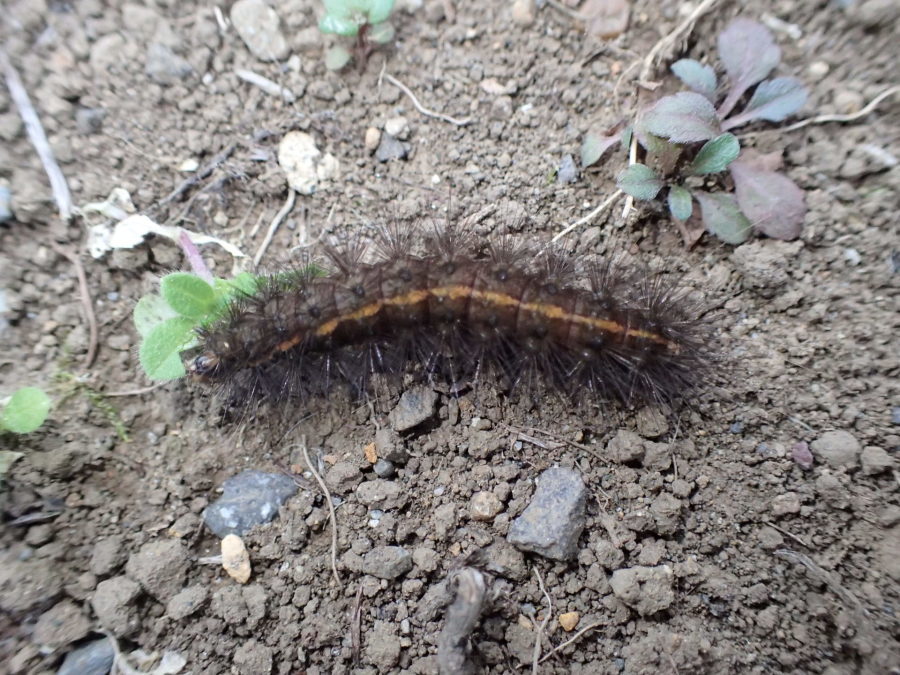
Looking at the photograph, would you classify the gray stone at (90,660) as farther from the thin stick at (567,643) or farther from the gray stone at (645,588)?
the gray stone at (645,588)

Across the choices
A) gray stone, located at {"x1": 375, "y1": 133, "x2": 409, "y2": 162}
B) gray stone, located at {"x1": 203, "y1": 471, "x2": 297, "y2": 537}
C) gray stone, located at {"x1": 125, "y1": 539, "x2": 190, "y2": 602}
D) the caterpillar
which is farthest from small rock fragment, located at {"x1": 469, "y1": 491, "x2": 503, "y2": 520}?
gray stone, located at {"x1": 375, "y1": 133, "x2": 409, "y2": 162}

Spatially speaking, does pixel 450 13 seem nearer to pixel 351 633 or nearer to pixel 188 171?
pixel 188 171

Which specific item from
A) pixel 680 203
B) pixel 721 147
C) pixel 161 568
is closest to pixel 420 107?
pixel 680 203

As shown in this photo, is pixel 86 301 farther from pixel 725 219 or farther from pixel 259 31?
pixel 725 219

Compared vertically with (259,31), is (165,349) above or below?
below

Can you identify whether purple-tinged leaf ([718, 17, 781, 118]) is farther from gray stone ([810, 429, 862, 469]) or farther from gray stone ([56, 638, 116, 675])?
gray stone ([56, 638, 116, 675])
